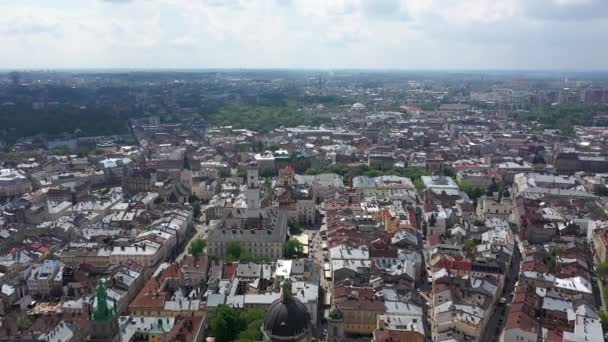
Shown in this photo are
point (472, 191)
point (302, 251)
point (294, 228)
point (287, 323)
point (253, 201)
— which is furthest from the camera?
point (472, 191)

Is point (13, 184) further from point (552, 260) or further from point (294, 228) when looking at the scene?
point (552, 260)

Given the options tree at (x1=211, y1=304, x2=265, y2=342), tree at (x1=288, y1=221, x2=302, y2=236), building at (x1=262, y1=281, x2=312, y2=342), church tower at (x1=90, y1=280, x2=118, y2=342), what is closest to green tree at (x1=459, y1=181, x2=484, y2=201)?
tree at (x1=288, y1=221, x2=302, y2=236)

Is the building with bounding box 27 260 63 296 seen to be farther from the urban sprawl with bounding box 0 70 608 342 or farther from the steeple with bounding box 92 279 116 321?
the steeple with bounding box 92 279 116 321

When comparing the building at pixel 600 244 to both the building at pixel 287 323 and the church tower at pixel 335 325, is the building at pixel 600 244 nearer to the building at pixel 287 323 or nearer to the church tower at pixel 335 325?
the church tower at pixel 335 325

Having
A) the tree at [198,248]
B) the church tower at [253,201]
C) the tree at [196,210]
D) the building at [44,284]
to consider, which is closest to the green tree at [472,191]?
the church tower at [253,201]

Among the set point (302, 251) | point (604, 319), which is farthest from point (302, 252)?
point (604, 319)
